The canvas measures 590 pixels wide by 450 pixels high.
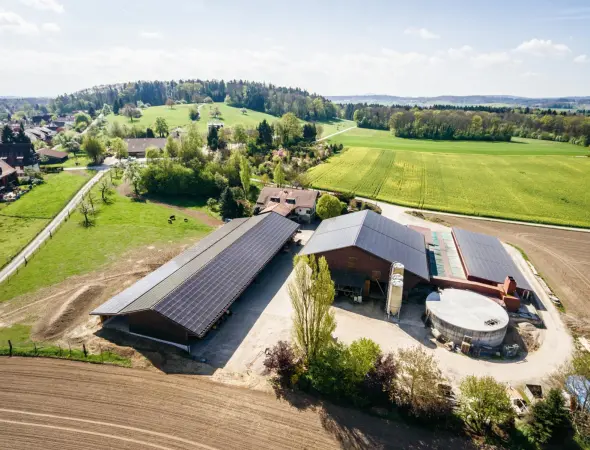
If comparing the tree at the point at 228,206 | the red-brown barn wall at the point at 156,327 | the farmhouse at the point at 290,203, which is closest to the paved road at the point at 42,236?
the red-brown barn wall at the point at 156,327

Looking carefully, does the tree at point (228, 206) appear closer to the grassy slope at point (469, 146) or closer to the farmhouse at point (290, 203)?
the farmhouse at point (290, 203)

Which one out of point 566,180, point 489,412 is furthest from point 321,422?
point 566,180

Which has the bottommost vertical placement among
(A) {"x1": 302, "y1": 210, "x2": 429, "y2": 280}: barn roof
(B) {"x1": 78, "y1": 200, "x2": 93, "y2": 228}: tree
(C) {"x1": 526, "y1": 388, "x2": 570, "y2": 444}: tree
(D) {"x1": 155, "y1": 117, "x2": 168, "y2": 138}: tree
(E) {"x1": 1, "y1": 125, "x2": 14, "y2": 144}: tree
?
(C) {"x1": 526, "y1": 388, "x2": 570, "y2": 444}: tree

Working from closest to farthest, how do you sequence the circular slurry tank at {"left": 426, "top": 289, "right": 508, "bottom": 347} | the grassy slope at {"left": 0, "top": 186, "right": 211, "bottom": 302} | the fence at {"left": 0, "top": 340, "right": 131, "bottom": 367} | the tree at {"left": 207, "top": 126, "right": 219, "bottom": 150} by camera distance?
1. the fence at {"left": 0, "top": 340, "right": 131, "bottom": 367}
2. the circular slurry tank at {"left": 426, "top": 289, "right": 508, "bottom": 347}
3. the grassy slope at {"left": 0, "top": 186, "right": 211, "bottom": 302}
4. the tree at {"left": 207, "top": 126, "right": 219, "bottom": 150}

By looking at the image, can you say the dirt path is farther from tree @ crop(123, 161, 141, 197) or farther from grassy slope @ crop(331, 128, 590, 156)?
grassy slope @ crop(331, 128, 590, 156)

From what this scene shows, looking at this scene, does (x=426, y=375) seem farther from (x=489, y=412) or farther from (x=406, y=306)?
(x=406, y=306)

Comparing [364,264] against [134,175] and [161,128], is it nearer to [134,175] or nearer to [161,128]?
[134,175]

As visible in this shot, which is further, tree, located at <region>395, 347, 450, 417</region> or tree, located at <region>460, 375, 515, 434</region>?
tree, located at <region>395, 347, 450, 417</region>

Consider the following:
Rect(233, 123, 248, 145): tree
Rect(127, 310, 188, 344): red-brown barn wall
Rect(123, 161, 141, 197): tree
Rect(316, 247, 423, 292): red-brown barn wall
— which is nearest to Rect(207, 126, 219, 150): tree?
Rect(233, 123, 248, 145): tree
